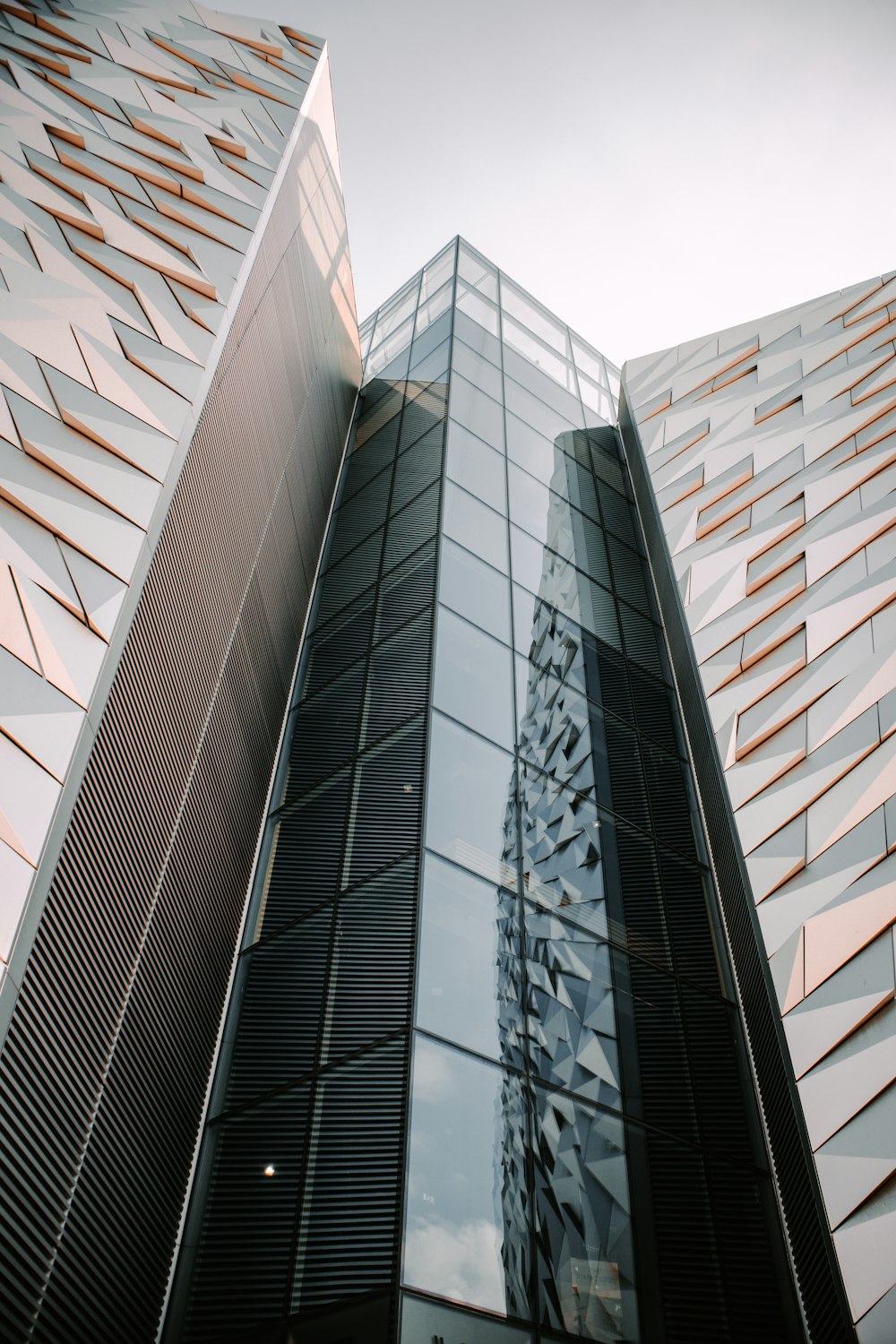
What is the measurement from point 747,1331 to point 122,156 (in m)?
13.3

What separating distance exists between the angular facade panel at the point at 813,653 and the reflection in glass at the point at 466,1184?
245 centimetres

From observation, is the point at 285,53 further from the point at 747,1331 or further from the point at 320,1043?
the point at 747,1331

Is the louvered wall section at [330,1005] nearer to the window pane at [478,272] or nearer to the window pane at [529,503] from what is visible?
the window pane at [529,503]

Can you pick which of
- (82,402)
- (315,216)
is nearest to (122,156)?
(315,216)

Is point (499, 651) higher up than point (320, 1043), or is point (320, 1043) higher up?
point (499, 651)

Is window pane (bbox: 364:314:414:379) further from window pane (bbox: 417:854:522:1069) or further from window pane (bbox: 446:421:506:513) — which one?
window pane (bbox: 417:854:522:1069)

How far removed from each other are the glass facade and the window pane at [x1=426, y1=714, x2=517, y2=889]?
0.03m

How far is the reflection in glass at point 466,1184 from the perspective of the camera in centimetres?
614

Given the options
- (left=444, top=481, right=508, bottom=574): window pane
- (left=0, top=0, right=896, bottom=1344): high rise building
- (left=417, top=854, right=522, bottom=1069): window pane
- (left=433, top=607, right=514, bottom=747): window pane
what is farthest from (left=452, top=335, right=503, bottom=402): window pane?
(left=417, top=854, right=522, bottom=1069): window pane

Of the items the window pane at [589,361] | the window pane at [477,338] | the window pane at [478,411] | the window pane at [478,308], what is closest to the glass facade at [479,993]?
the window pane at [478,411]

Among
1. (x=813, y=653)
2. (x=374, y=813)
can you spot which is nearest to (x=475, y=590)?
(x=374, y=813)

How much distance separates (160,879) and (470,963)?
2822mm

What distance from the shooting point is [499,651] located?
35.9 ft

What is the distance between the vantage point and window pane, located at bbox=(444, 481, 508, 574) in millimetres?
12070
